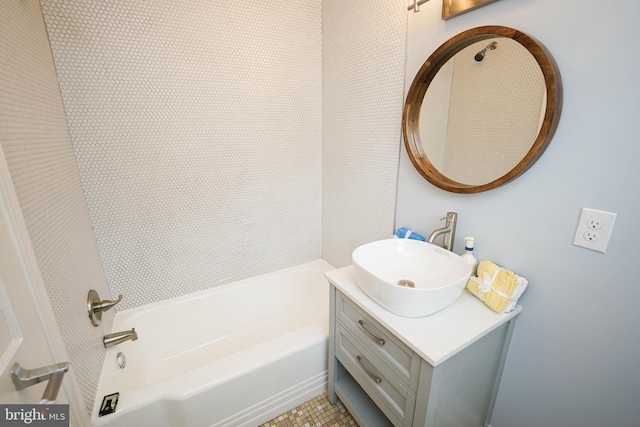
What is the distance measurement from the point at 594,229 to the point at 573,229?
0.05 metres

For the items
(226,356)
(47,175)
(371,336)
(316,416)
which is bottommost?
(316,416)

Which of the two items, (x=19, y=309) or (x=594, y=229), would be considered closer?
(x=19, y=309)

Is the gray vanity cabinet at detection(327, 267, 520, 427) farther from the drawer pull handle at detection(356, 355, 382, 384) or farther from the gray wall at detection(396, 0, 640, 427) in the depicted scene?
the gray wall at detection(396, 0, 640, 427)

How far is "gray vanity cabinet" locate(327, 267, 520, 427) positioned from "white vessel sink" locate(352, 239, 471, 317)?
0.07 metres

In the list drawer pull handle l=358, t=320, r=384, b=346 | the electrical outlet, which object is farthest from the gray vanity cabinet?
the electrical outlet

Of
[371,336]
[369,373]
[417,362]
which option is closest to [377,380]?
[369,373]

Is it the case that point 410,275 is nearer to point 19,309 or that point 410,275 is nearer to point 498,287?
point 498,287

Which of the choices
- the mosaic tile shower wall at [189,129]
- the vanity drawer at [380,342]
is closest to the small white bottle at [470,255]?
the vanity drawer at [380,342]

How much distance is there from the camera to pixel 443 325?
36.3 inches

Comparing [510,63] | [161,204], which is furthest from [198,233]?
[510,63]

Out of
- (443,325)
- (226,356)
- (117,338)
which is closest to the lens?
(443,325)

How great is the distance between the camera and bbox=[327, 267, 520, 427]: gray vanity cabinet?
2.85ft

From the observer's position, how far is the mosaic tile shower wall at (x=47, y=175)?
830 mm

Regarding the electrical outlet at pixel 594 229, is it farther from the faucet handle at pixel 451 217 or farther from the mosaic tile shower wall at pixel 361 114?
the mosaic tile shower wall at pixel 361 114
